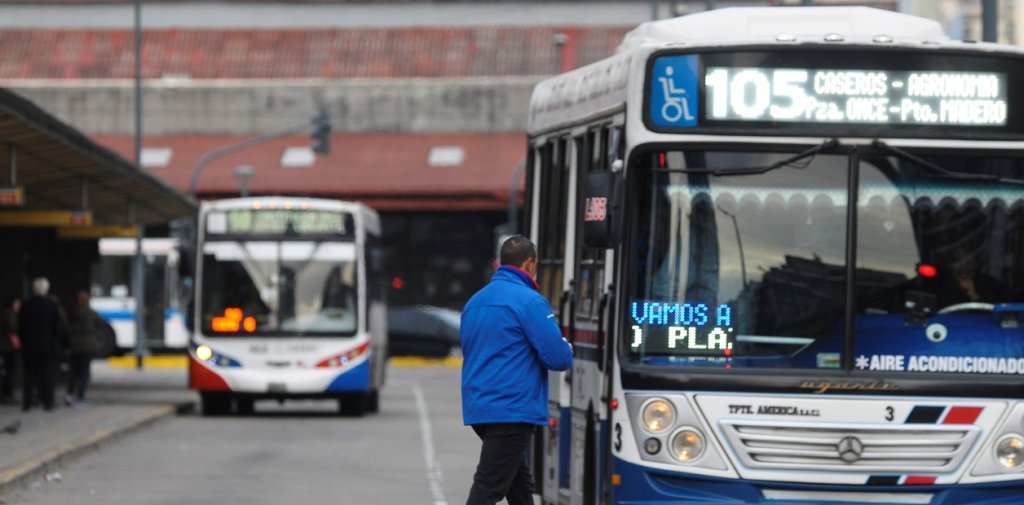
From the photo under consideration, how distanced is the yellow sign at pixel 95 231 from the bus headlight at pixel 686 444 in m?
27.5

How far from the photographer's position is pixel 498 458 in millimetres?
10859

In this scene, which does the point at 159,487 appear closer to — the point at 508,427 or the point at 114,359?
the point at 508,427

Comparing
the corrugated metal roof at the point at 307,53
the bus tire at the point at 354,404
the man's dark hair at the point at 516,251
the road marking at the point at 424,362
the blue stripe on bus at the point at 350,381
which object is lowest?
the road marking at the point at 424,362

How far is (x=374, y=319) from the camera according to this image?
32281 millimetres

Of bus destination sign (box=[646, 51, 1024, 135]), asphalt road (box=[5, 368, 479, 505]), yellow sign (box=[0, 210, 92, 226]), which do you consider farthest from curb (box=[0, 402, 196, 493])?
bus destination sign (box=[646, 51, 1024, 135])

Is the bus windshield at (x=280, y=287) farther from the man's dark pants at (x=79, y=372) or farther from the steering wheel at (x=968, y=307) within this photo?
the steering wheel at (x=968, y=307)

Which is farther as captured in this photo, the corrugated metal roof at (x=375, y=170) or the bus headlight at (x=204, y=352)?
the corrugated metal roof at (x=375, y=170)

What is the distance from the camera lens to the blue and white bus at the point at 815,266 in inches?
433

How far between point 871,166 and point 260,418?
21.5 m

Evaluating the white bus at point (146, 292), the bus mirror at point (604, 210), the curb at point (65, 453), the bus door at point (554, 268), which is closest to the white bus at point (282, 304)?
the curb at point (65, 453)

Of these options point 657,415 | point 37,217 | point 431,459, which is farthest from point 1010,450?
point 37,217

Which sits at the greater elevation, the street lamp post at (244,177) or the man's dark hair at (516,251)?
the street lamp post at (244,177)

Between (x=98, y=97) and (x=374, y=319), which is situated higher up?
(x=98, y=97)

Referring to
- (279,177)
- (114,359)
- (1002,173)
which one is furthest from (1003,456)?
(279,177)
